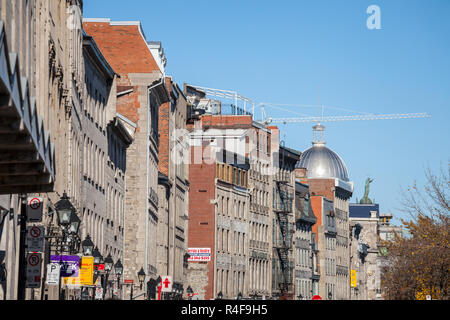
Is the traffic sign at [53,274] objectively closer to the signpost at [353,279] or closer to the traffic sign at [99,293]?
the traffic sign at [99,293]

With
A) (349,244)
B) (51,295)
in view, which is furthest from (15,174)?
(349,244)

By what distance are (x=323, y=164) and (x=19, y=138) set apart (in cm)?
16929

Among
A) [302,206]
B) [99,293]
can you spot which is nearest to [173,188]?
[99,293]

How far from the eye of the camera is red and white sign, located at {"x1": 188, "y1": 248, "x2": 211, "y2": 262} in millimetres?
104750

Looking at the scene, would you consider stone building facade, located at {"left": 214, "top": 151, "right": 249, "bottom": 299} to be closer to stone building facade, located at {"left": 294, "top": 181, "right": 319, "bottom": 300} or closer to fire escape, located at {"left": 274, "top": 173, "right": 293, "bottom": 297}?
fire escape, located at {"left": 274, "top": 173, "right": 293, "bottom": 297}

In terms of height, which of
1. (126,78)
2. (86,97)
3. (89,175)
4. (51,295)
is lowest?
(51,295)

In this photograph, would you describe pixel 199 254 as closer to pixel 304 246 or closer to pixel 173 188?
pixel 173 188

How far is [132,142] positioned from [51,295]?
3317cm

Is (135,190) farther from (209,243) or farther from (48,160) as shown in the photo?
(48,160)

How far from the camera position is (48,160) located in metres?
20.5

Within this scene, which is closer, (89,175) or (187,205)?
(89,175)

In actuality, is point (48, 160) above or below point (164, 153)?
below

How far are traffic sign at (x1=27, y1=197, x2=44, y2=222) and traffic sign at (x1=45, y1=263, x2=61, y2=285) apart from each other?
6.03ft

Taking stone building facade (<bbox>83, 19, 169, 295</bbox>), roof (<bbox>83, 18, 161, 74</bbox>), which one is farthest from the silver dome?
roof (<bbox>83, 18, 161, 74</bbox>)
